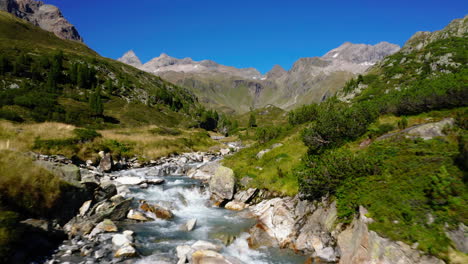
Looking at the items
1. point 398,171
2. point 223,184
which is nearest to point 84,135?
point 223,184

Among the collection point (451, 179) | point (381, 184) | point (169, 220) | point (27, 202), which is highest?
point (451, 179)

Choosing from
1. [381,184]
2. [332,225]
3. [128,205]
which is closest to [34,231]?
[128,205]

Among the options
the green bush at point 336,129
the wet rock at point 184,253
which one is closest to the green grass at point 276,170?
the green bush at point 336,129

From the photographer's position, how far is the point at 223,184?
20.7 metres

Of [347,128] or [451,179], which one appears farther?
[347,128]

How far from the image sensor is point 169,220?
53.2 feet

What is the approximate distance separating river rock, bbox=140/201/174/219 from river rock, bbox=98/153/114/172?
14.9 metres

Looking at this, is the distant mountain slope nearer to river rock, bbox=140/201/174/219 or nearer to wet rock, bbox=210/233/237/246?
wet rock, bbox=210/233/237/246

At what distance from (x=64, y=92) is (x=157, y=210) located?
96713 millimetres

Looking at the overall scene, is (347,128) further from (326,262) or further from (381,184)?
(326,262)

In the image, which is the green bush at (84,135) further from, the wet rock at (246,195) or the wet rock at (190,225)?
the wet rock at (190,225)

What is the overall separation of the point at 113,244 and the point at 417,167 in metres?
15.0

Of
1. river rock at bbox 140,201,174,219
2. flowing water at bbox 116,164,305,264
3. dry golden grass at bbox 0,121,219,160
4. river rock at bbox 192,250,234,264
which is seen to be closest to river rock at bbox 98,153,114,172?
dry golden grass at bbox 0,121,219,160

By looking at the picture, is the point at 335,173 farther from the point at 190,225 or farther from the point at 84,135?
the point at 84,135
